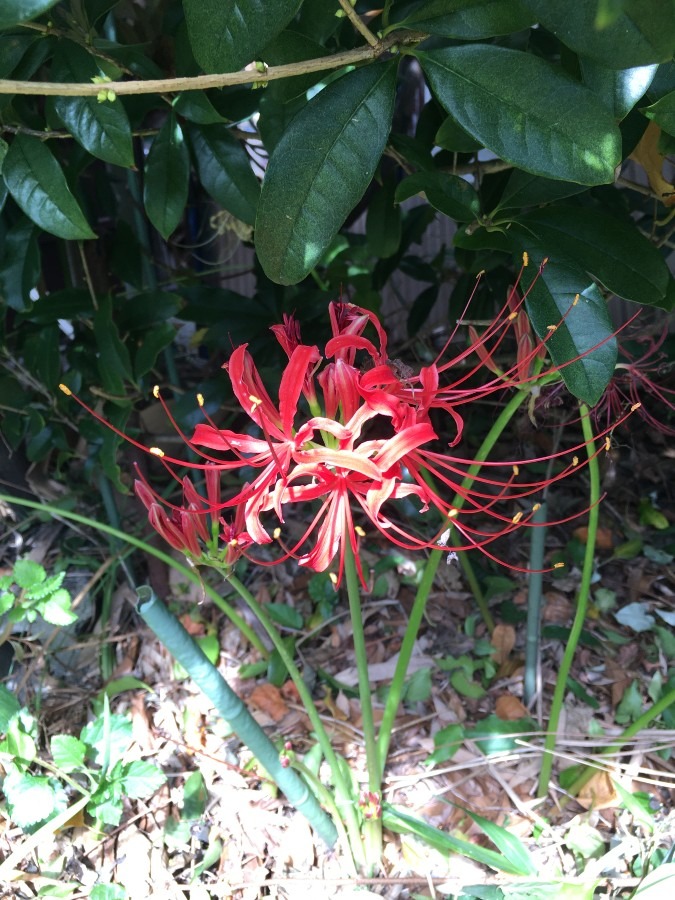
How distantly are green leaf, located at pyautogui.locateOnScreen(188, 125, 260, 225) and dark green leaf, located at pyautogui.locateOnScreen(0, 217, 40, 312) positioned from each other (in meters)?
0.29

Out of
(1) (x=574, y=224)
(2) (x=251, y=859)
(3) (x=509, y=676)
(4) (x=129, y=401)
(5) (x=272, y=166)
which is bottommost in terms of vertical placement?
(3) (x=509, y=676)

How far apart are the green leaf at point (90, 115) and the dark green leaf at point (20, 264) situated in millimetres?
309

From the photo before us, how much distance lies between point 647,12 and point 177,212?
0.48 m

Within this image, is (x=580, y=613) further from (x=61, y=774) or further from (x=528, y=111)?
(x=61, y=774)

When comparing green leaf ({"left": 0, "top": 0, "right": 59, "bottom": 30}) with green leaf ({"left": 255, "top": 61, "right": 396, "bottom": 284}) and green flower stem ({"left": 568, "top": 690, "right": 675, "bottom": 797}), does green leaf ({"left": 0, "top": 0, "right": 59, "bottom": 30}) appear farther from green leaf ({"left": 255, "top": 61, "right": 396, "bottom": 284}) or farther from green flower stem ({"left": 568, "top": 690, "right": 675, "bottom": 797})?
green flower stem ({"left": 568, "top": 690, "right": 675, "bottom": 797})

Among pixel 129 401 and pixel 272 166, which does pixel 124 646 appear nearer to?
pixel 129 401

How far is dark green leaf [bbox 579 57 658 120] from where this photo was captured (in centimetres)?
50

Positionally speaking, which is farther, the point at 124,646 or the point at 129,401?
the point at 124,646

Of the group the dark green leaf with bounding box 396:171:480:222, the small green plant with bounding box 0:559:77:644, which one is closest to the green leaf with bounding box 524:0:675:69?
the dark green leaf with bounding box 396:171:480:222

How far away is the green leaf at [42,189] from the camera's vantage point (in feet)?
2.16

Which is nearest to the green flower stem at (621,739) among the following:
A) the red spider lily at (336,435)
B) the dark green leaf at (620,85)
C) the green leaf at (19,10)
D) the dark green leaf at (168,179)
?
the red spider lily at (336,435)

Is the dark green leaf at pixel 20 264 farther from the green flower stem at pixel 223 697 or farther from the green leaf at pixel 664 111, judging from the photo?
the green leaf at pixel 664 111

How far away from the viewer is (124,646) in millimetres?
1256

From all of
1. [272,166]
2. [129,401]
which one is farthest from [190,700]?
[272,166]
